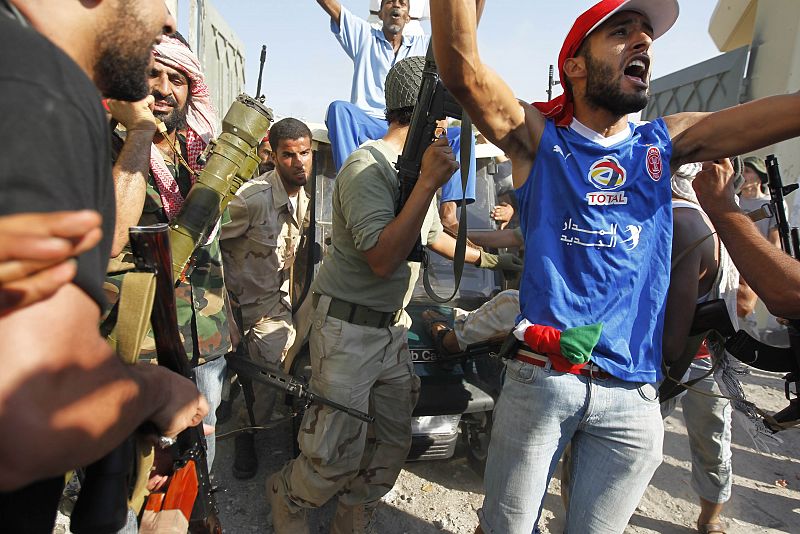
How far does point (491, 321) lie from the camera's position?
3.03 m

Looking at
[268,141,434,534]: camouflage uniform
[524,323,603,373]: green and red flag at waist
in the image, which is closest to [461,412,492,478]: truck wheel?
[268,141,434,534]: camouflage uniform

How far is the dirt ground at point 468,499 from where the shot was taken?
9.63 feet

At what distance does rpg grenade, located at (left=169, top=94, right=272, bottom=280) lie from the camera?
6.22 ft

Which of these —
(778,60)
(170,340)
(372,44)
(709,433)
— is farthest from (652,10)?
(778,60)

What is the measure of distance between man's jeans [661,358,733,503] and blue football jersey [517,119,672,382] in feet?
4.42

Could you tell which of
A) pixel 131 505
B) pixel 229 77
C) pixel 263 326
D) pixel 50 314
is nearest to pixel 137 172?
pixel 131 505

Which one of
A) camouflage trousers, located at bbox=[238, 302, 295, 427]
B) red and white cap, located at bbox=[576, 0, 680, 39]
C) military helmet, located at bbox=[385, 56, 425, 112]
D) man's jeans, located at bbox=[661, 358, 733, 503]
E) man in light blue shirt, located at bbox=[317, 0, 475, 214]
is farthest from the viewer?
man in light blue shirt, located at bbox=[317, 0, 475, 214]

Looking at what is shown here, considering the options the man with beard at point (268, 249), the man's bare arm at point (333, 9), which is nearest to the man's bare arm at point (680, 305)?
the man with beard at point (268, 249)

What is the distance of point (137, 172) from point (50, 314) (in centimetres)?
112

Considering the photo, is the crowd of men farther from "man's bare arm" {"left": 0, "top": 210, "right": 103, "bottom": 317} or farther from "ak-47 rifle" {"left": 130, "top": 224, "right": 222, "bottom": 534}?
"ak-47 rifle" {"left": 130, "top": 224, "right": 222, "bottom": 534}

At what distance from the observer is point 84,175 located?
2.41ft

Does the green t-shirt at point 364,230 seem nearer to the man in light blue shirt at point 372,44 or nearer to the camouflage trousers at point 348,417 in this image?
the camouflage trousers at point 348,417

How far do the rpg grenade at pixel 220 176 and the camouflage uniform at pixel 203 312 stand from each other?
187mm

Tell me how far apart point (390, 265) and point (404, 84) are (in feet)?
2.83
